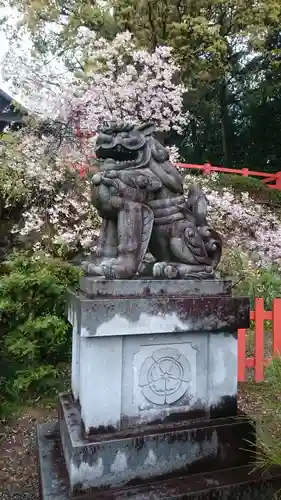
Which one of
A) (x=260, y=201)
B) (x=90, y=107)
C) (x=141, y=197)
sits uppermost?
(x=90, y=107)

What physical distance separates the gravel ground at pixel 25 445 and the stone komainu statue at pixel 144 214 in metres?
1.18

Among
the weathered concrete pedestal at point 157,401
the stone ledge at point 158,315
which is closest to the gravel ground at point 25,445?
the weathered concrete pedestal at point 157,401

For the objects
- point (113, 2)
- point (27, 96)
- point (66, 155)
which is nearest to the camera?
point (66, 155)

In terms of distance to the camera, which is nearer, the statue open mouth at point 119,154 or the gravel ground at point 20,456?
the statue open mouth at point 119,154

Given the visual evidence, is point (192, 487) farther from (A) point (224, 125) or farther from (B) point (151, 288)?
(A) point (224, 125)

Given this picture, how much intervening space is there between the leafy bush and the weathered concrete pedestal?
174cm

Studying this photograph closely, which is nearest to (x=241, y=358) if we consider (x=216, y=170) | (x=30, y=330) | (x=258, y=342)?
(x=258, y=342)

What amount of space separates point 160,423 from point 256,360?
278cm

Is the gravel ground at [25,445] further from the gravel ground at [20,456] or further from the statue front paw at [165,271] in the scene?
the statue front paw at [165,271]

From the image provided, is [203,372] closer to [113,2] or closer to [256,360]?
[256,360]

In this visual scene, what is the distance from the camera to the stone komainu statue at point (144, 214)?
2.25 metres

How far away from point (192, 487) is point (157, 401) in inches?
18.1

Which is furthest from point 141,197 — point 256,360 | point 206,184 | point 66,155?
point 206,184

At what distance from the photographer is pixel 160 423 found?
2.19 metres
